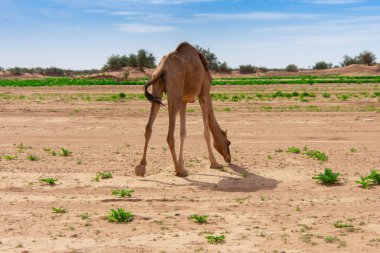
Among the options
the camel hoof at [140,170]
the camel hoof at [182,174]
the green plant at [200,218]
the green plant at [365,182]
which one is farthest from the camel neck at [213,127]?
the green plant at [200,218]

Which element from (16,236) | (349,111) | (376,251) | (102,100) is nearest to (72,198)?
(16,236)

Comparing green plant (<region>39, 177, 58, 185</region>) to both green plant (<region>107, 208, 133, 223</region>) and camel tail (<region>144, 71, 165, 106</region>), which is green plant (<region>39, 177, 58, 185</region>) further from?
green plant (<region>107, 208, 133, 223</region>)

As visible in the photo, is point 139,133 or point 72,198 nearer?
point 72,198

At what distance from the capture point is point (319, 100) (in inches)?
1292

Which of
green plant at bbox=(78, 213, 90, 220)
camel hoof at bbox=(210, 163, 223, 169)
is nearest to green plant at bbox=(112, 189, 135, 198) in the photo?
green plant at bbox=(78, 213, 90, 220)

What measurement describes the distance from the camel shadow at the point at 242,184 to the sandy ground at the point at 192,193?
21mm

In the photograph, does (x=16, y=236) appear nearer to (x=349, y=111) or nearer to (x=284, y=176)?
(x=284, y=176)

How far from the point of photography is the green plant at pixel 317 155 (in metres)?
14.2

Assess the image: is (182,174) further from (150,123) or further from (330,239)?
(330,239)

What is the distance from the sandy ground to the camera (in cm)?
802

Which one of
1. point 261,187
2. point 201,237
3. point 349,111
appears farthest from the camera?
point 349,111

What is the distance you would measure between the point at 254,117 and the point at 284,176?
12010mm

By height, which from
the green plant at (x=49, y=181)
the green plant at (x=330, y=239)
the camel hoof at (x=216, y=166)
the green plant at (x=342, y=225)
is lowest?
the green plant at (x=49, y=181)

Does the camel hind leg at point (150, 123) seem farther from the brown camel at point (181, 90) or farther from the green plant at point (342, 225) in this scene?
the green plant at point (342, 225)
